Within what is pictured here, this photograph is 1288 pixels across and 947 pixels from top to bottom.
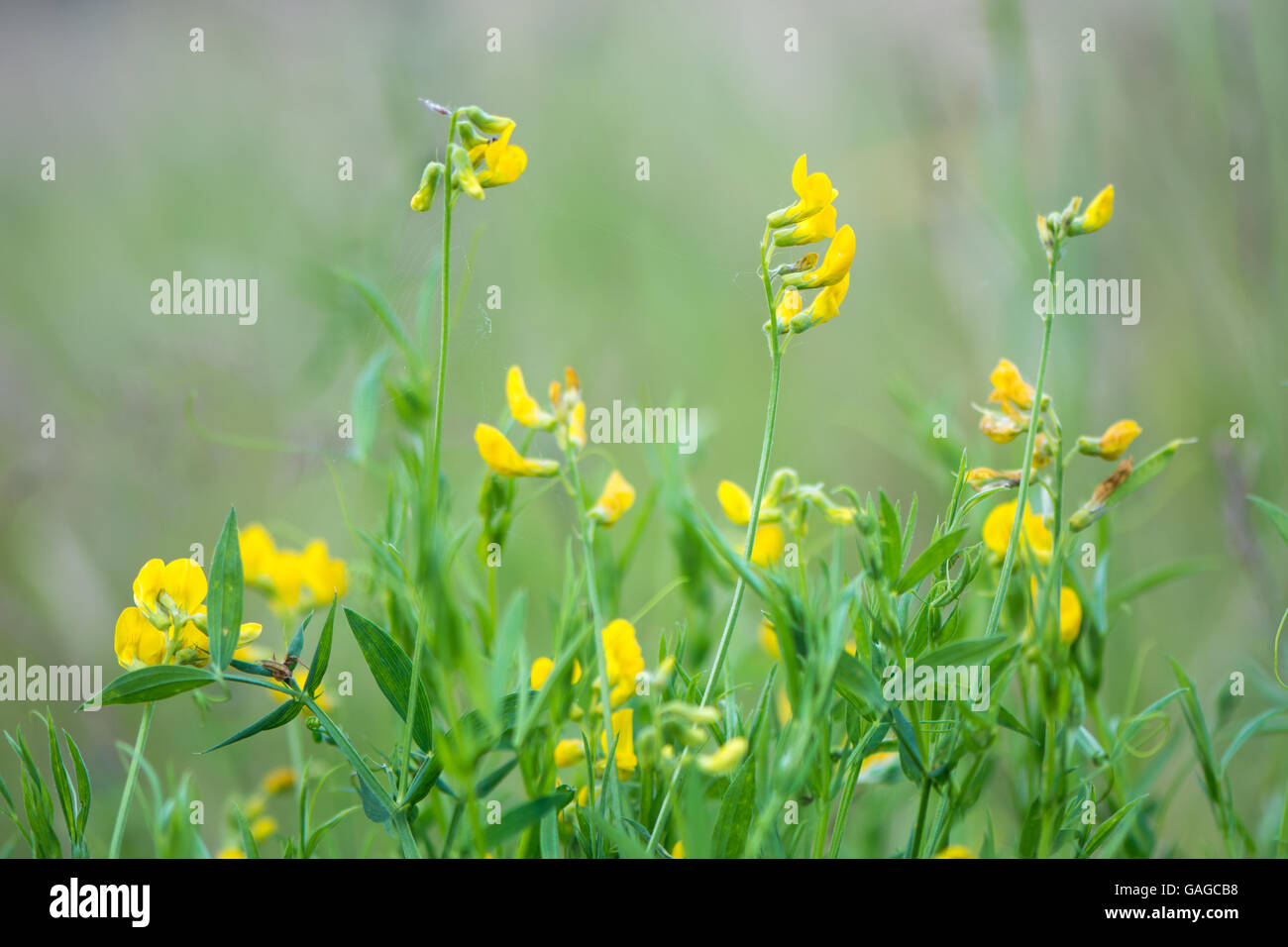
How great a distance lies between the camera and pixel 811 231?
2.26ft

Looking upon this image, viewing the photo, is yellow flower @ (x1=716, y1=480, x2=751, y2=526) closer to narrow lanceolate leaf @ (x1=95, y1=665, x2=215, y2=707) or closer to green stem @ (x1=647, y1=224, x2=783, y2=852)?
green stem @ (x1=647, y1=224, x2=783, y2=852)

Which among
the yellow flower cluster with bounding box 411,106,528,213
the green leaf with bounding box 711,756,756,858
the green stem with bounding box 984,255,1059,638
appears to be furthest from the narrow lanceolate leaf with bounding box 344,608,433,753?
the green stem with bounding box 984,255,1059,638

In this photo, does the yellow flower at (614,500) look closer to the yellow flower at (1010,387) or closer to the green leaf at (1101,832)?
the yellow flower at (1010,387)

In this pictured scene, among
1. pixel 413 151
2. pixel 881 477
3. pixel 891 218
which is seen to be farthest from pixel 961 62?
pixel 413 151

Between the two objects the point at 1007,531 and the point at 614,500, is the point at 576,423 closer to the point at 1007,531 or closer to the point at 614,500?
the point at 614,500

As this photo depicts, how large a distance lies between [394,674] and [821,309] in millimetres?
453

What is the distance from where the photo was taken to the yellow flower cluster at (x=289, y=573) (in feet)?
3.31

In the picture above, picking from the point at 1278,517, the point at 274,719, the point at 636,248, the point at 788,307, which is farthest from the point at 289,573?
the point at 636,248

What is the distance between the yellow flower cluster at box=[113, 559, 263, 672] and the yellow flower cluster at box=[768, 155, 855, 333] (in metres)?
0.51

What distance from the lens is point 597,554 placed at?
0.87m

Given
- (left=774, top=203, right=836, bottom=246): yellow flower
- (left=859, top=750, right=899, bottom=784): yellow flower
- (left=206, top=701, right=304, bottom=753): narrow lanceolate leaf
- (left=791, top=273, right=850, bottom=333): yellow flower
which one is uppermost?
(left=774, top=203, right=836, bottom=246): yellow flower

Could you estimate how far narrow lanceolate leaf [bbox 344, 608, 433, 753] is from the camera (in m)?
0.62
